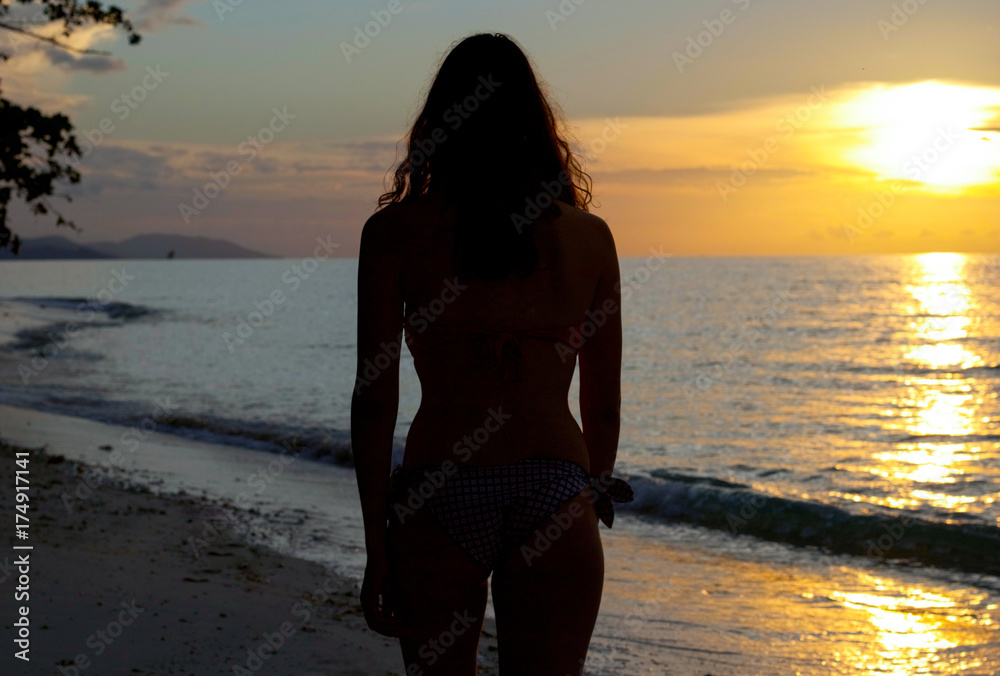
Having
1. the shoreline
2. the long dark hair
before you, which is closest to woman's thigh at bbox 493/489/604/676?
the long dark hair

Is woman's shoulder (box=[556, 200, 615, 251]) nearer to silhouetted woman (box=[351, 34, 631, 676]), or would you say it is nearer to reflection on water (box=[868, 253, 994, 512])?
silhouetted woman (box=[351, 34, 631, 676])

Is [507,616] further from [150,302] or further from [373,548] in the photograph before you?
[150,302]

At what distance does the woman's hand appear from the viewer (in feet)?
5.70

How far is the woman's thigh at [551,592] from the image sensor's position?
1.69 meters

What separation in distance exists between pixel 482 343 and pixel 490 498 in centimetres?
30

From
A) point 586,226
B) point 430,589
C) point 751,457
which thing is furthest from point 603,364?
point 751,457

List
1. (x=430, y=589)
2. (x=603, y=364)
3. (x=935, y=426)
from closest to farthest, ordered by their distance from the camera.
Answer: (x=430, y=589) < (x=603, y=364) < (x=935, y=426)

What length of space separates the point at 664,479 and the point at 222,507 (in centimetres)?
547

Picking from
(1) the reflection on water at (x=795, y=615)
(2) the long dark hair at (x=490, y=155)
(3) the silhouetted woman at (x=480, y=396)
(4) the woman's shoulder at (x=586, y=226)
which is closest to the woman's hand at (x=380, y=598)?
(3) the silhouetted woman at (x=480, y=396)

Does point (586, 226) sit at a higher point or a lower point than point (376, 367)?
higher

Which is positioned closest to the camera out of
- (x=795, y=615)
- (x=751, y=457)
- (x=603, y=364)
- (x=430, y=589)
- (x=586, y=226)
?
(x=430, y=589)

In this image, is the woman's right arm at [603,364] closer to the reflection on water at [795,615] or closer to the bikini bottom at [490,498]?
the bikini bottom at [490,498]

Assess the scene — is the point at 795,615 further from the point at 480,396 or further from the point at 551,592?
the point at 480,396

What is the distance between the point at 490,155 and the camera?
1752 millimetres
